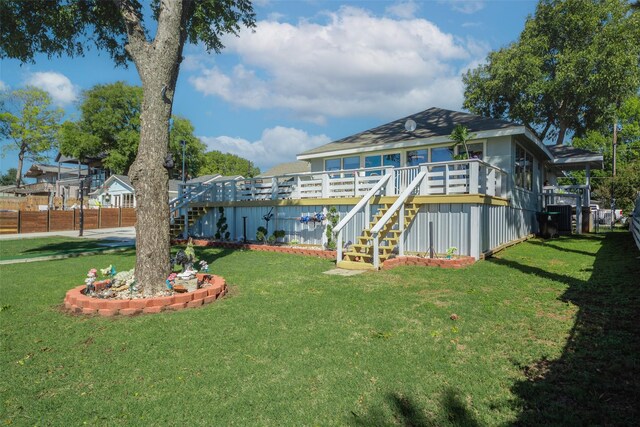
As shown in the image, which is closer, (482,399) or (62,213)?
(482,399)

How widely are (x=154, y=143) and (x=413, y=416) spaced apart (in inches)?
222

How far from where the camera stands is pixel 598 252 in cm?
1030

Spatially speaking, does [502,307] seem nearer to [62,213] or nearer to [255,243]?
[255,243]

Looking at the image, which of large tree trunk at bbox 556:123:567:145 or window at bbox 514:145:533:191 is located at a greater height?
large tree trunk at bbox 556:123:567:145

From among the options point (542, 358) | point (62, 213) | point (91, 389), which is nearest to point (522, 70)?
point (542, 358)

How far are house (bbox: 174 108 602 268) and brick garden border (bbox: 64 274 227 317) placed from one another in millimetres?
3976

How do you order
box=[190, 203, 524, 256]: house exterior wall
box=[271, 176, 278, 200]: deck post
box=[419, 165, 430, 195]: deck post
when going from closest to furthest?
box=[190, 203, 524, 256]: house exterior wall → box=[419, 165, 430, 195]: deck post → box=[271, 176, 278, 200]: deck post

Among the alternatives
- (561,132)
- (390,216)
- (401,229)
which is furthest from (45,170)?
(561,132)

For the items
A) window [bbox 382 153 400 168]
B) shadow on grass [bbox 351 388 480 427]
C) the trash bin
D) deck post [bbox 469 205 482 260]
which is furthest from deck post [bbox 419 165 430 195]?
the trash bin

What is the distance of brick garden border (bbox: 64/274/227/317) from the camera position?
529 cm

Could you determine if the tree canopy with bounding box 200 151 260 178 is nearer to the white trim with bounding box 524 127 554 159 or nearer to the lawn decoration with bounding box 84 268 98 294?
the white trim with bounding box 524 127 554 159

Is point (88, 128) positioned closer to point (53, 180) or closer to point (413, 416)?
point (53, 180)

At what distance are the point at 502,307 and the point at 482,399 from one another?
8.60ft

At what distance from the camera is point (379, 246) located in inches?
361
